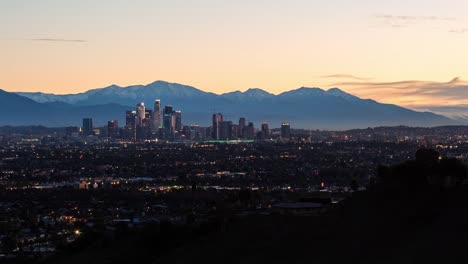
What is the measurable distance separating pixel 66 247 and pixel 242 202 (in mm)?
22897

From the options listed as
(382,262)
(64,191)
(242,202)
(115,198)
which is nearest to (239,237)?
(382,262)

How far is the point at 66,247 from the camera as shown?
72.9 metres

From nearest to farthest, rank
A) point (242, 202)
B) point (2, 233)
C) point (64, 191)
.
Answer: point (242, 202), point (2, 233), point (64, 191)

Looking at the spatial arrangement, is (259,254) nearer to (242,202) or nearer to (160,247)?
(160,247)

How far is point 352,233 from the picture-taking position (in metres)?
45.5

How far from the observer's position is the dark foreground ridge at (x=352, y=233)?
136ft

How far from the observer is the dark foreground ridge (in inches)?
1629

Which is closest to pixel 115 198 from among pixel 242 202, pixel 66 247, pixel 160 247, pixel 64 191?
pixel 64 191

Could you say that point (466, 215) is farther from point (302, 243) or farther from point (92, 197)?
point (92, 197)

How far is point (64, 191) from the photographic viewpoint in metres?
157

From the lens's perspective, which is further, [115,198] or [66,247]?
[115,198]

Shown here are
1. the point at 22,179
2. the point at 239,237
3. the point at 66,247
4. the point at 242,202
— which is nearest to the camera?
the point at 239,237

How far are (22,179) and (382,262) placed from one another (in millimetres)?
163252

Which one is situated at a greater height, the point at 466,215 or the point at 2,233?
the point at 466,215
